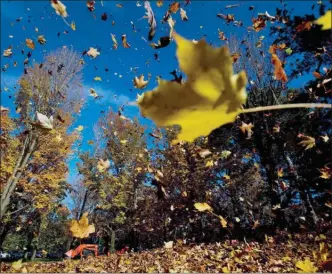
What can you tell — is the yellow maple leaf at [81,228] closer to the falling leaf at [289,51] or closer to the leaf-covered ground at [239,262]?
the leaf-covered ground at [239,262]

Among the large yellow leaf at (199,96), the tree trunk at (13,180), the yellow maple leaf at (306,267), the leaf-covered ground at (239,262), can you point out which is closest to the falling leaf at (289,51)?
the leaf-covered ground at (239,262)

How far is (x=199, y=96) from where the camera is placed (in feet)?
2.01

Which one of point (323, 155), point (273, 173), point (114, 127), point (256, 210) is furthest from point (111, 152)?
point (323, 155)

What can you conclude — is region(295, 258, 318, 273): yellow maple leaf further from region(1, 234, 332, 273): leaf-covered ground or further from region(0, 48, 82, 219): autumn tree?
region(0, 48, 82, 219): autumn tree

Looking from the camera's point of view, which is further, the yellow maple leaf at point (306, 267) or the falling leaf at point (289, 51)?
the falling leaf at point (289, 51)

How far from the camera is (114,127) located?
20375mm

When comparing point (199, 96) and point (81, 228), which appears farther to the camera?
point (81, 228)

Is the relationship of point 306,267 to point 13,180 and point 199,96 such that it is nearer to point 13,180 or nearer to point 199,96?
point 199,96

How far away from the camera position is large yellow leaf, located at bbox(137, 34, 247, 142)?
0.59 metres

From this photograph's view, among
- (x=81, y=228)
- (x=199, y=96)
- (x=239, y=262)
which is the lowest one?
(x=199, y=96)

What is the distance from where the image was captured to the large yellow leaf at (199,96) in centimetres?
59

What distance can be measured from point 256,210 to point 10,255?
44.7 meters

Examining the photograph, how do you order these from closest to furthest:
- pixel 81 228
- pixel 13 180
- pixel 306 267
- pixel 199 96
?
1. pixel 199 96
2. pixel 306 267
3. pixel 81 228
4. pixel 13 180

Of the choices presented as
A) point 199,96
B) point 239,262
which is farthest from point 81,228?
→ point 199,96
